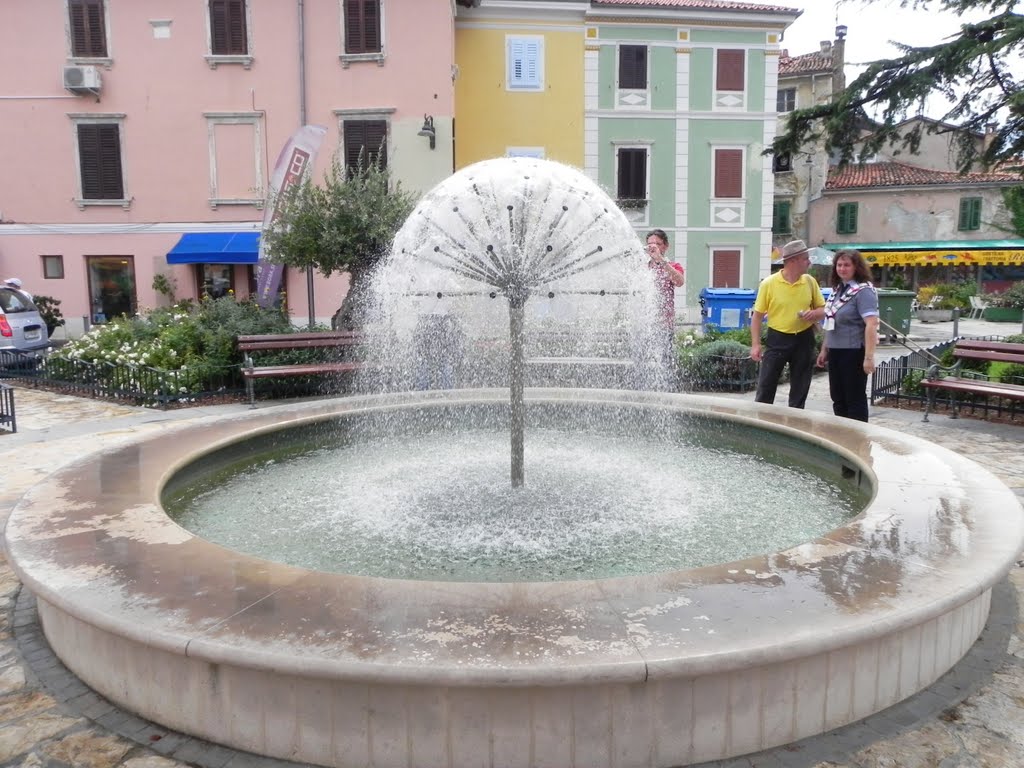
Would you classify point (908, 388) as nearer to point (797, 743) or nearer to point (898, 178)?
point (797, 743)

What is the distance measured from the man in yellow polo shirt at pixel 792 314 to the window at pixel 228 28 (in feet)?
58.1

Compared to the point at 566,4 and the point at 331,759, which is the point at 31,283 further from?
the point at 331,759

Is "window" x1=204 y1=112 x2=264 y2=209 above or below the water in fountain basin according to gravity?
above

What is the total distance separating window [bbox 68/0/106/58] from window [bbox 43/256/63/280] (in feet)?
17.1

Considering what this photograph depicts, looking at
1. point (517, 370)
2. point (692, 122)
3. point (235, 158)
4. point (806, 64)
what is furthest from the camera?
point (806, 64)

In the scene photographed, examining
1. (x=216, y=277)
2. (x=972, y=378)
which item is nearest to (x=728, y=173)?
(x=216, y=277)

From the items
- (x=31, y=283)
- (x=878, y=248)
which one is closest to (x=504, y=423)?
(x=31, y=283)

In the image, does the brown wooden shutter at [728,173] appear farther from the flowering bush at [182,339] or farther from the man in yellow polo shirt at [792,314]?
the man in yellow polo shirt at [792,314]

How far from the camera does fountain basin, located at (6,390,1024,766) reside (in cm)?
241

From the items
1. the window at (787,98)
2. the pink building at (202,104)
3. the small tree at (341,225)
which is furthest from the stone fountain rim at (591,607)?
the window at (787,98)

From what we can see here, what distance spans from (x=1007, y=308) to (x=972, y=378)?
69.2 feet

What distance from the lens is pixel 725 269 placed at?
84.7 ft

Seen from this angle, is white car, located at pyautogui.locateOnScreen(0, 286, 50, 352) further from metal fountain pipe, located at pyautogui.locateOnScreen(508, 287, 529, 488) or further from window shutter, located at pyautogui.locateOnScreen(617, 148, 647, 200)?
window shutter, located at pyautogui.locateOnScreen(617, 148, 647, 200)

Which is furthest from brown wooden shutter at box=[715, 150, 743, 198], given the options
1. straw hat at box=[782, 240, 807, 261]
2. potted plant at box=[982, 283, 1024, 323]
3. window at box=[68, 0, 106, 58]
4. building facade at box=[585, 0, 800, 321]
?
straw hat at box=[782, 240, 807, 261]
